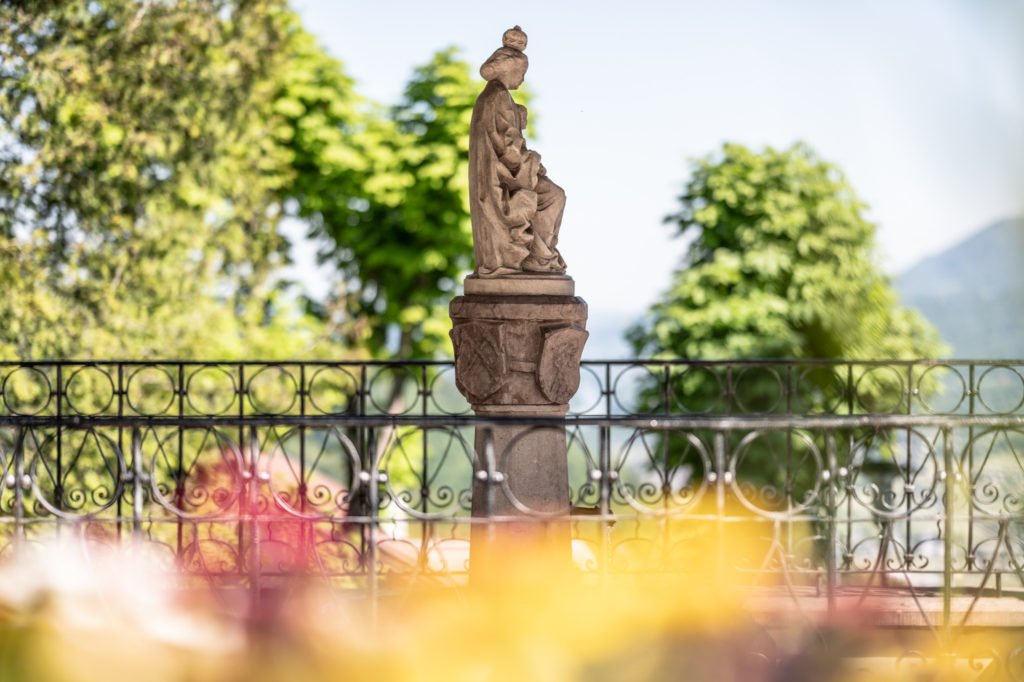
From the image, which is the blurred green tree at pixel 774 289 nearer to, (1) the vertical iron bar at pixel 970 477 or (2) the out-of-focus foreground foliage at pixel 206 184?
(2) the out-of-focus foreground foliage at pixel 206 184

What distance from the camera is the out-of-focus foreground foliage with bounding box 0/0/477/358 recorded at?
17.2 m

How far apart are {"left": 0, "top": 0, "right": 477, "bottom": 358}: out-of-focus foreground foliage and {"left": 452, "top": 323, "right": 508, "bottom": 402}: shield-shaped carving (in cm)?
1034

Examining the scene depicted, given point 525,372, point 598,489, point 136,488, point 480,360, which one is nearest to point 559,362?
point 525,372

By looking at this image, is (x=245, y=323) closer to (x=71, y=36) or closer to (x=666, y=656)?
(x=71, y=36)

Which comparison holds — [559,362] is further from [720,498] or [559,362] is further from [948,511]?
[948,511]

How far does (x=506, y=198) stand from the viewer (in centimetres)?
799

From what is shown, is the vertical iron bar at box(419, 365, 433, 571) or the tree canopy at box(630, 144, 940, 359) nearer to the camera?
the vertical iron bar at box(419, 365, 433, 571)

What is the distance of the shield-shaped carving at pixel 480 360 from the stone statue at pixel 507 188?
382mm

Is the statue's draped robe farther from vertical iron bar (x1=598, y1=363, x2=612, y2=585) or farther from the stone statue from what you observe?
vertical iron bar (x1=598, y1=363, x2=612, y2=585)

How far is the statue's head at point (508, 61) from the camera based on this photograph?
26.1 ft

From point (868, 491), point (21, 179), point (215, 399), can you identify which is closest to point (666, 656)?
point (868, 491)

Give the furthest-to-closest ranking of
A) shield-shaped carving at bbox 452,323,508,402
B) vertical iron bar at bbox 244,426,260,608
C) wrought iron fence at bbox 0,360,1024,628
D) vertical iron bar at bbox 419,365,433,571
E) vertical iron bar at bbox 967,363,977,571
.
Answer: shield-shaped carving at bbox 452,323,508,402 < vertical iron bar at bbox 419,365,433,571 < vertical iron bar at bbox 967,363,977,571 < wrought iron fence at bbox 0,360,1024,628 < vertical iron bar at bbox 244,426,260,608

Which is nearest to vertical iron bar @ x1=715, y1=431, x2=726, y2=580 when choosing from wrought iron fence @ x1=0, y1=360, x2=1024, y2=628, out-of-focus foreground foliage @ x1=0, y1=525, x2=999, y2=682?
wrought iron fence @ x1=0, y1=360, x2=1024, y2=628

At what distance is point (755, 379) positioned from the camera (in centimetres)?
2406
